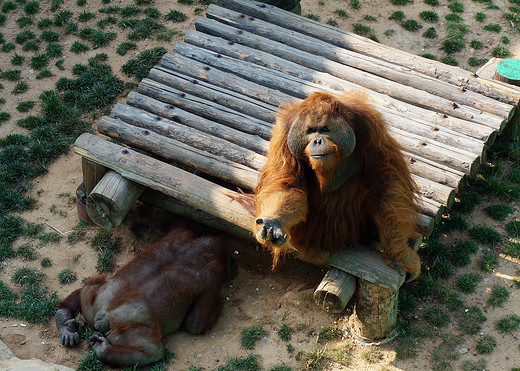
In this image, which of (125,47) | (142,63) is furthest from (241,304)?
(125,47)

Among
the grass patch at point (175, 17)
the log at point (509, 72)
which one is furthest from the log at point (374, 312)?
the grass patch at point (175, 17)

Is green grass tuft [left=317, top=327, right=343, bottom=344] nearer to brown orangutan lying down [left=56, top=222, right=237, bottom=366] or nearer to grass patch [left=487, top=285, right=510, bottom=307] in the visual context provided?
brown orangutan lying down [left=56, top=222, right=237, bottom=366]

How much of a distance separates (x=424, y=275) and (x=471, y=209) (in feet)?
3.07

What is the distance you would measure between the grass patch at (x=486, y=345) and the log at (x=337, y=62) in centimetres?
202

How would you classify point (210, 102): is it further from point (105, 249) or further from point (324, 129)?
point (324, 129)

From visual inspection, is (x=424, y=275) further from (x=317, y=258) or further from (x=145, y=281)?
(x=145, y=281)

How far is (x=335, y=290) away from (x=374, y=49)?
286 cm

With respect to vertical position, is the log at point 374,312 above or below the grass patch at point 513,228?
below

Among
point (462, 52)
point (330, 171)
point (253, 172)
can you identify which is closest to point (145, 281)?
point (253, 172)

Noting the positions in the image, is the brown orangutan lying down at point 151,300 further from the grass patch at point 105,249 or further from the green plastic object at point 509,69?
the green plastic object at point 509,69

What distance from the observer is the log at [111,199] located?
570cm

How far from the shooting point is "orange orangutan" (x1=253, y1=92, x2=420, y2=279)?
179 inches

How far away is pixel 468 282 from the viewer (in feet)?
18.2

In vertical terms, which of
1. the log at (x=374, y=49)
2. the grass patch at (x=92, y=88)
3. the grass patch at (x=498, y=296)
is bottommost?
the grass patch at (x=92, y=88)
